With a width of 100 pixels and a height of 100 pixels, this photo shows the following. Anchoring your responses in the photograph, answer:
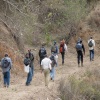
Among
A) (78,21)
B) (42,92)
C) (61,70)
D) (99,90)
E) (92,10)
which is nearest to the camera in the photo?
(42,92)

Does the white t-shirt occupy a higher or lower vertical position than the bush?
higher

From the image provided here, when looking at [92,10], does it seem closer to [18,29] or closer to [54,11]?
[54,11]

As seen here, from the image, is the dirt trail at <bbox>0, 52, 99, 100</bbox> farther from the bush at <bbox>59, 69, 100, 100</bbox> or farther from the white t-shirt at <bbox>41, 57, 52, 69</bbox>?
the white t-shirt at <bbox>41, 57, 52, 69</bbox>

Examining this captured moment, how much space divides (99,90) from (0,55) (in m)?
5.76

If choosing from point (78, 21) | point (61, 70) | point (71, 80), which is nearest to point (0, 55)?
point (61, 70)

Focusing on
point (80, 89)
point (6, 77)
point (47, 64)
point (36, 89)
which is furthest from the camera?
point (6, 77)

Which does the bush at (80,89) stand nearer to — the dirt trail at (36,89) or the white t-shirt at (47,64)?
the dirt trail at (36,89)

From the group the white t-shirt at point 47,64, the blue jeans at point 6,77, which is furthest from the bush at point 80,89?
the blue jeans at point 6,77

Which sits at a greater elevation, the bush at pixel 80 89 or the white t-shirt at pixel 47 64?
the white t-shirt at pixel 47 64

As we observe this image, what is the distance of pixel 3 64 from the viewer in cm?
1545

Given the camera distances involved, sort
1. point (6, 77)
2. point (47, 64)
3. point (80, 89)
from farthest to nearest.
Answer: point (6, 77) < point (80, 89) < point (47, 64)

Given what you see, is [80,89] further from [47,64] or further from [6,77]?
[6,77]

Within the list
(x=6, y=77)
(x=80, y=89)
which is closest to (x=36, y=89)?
(x=6, y=77)

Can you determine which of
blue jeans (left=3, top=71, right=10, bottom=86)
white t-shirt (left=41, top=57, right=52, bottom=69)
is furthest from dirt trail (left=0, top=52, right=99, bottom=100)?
white t-shirt (left=41, top=57, right=52, bottom=69)
